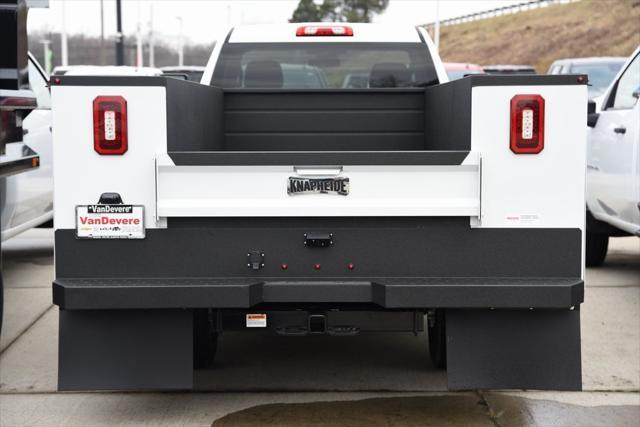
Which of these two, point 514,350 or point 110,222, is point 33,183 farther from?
point 514,350

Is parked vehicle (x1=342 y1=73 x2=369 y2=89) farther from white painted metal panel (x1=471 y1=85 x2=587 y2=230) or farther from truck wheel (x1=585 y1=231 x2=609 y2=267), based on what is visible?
white painted metal panel (x1=471 y1=85 x2=587 y2=230)

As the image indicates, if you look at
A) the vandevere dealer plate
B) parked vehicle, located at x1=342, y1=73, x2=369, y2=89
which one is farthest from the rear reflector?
the vandevere dealer plate

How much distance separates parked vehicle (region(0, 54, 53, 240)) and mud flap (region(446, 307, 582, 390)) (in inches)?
138

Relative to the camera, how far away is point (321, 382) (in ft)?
19.7

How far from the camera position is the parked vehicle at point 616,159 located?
8.00 m

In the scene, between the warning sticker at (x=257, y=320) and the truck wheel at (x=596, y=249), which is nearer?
the warning sticker at (x=257, y=320)

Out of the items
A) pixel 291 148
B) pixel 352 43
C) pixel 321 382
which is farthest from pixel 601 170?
pixel 321 382

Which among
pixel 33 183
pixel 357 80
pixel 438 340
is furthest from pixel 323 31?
pixel 438 340

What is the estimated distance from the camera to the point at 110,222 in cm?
478

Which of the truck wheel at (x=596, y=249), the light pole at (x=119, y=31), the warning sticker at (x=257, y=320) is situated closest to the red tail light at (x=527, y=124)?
the warning sticker at (x=257, y=320)

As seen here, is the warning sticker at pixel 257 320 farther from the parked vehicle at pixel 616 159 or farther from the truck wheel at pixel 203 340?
the parked vehicle at pixel 616 159

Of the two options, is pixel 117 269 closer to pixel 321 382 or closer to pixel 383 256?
pixel 383 256

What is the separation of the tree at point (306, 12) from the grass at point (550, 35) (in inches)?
414

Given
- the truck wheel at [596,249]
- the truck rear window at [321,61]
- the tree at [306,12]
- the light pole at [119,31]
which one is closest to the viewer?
the truck rear window at [321,61]
